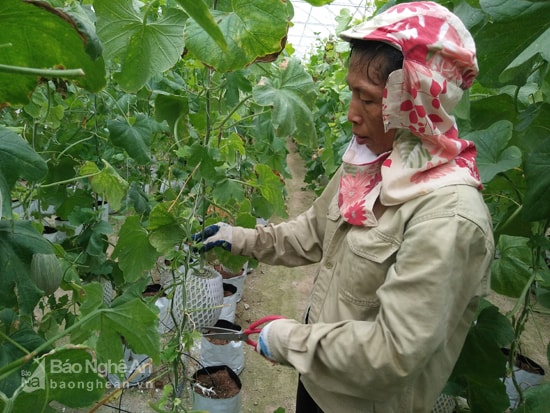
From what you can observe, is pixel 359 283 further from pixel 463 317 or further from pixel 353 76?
pixel 353 76

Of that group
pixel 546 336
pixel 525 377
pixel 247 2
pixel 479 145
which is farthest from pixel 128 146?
pixel 546 336

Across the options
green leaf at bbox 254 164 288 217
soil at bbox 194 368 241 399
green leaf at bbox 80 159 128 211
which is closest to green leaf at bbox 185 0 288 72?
green leaf at bbox 80 159 128 211

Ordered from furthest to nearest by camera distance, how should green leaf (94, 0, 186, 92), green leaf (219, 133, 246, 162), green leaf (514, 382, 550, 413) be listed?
green leaf (219, 133, 246, 162) < green leaf (514, 382, 550, 413) < green leaf (94, 0, 186, 92)

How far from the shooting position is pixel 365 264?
110 cm

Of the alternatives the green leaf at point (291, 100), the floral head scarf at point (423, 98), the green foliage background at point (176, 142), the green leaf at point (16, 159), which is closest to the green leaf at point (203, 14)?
the green foliage background at point (176, 142)

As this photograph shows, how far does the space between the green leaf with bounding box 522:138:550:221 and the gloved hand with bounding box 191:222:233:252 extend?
2.79 feet

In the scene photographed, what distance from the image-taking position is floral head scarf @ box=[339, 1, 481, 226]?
942mm

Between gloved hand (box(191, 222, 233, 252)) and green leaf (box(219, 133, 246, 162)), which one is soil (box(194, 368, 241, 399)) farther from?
green leaf (box(219, 133, 246, 162))

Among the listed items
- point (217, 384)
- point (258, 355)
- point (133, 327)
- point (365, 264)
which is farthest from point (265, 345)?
point (258, 355)

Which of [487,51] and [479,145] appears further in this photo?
[479,145]

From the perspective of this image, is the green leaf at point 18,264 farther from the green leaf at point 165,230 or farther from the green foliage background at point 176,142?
the green leaf at point 165,230

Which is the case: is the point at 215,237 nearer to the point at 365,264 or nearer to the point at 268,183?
the point at 268,183

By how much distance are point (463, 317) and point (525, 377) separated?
1569 millimetres

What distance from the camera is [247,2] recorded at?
3.19 ft
